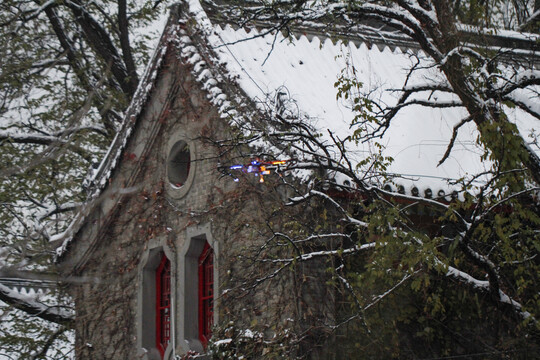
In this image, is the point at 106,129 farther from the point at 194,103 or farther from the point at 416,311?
the point at 416,311

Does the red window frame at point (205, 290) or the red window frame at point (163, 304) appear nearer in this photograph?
the red window frame at point (205, 290)

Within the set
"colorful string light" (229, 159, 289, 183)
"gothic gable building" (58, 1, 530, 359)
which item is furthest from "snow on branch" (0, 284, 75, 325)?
"colorful string light" (229, 159, 289, 183)

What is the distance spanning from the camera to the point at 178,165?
13.7 metres

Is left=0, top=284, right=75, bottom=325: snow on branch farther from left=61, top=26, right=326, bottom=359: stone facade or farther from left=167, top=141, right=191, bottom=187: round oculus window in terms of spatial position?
left=167, top=141, right=191, bottom=187: round oculus window

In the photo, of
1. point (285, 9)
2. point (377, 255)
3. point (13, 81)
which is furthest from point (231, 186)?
point (13, 81)

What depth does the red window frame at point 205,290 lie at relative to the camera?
41.6ft

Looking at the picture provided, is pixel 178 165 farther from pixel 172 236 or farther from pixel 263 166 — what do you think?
pixel 263 166

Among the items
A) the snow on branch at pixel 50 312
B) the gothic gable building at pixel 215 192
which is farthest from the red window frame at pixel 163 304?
the snow on branch at pixel 50 312

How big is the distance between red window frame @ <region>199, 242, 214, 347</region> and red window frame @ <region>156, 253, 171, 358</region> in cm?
87

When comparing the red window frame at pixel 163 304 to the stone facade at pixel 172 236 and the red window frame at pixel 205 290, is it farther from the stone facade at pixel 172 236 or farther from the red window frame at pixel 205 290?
the red window frame at pixel 205 290

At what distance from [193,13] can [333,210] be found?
4.24 metres

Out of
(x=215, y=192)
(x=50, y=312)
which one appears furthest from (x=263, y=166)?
(x=50, y=312)

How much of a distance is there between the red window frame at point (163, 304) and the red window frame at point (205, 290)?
868mm

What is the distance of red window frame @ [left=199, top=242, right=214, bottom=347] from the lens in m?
12.7
